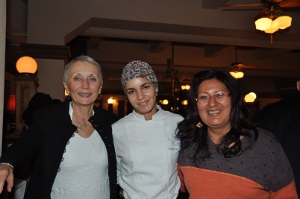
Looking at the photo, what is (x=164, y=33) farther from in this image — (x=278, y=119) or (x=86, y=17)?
(x=278, y=119)

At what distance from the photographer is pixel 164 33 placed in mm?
6664

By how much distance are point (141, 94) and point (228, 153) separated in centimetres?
73

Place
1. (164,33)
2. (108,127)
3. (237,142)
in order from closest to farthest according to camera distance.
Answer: (237,142)
(108,127)
(164,33)

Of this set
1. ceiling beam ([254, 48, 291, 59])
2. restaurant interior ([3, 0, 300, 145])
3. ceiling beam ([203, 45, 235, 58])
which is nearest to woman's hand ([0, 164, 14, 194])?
restaurant interior ([3, 0, 300, 145])

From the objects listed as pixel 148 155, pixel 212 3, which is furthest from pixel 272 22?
pixel 148 155

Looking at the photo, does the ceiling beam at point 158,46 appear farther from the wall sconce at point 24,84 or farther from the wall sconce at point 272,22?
the wall sconce at point 24,84

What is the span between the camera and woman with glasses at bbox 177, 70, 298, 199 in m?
1.73

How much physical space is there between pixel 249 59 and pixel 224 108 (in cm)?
1014

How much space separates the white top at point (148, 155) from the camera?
2.12 metres

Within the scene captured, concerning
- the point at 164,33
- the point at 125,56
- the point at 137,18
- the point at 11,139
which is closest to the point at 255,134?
the point at 11,139

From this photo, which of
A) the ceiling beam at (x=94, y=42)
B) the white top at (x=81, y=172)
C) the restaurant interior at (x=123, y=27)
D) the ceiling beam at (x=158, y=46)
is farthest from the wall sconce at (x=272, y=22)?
the ceiling beam at (x=94, y=42)

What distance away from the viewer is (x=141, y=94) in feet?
7.20

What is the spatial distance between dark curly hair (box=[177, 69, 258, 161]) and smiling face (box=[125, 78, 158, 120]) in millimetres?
297

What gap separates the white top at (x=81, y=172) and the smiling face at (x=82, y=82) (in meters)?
0.25
